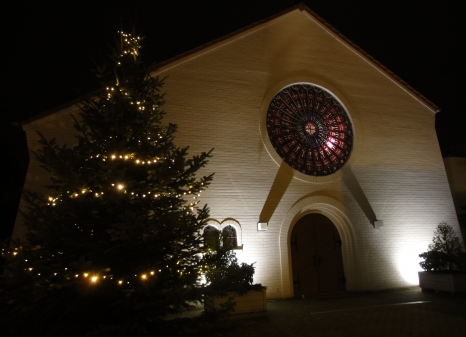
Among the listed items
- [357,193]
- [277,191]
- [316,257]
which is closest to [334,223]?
[357,193]

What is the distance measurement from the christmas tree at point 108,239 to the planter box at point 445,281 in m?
8.96

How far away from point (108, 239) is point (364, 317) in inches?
245

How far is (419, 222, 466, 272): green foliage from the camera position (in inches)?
426

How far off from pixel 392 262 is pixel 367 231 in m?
1.43

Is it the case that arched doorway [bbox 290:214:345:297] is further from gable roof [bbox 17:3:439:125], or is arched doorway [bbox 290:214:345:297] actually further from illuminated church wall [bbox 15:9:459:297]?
→ gable roof [bbox 17:3:439:125]

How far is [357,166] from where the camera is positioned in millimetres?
12312

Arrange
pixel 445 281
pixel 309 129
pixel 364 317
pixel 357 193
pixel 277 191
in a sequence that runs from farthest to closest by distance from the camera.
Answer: pixel 309 129, pixel 357 193, pixel 277 191, pixel 445 281, pixel 364 317

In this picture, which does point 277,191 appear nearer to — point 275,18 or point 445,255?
point 445,255

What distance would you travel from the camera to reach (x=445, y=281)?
10.4 metres

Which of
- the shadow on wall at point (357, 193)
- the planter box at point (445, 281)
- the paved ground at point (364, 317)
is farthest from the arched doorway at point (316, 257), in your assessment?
the planter box at point (445, 281)

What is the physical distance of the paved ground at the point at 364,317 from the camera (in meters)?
6.74

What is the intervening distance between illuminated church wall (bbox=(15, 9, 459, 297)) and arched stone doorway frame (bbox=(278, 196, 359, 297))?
0.03m

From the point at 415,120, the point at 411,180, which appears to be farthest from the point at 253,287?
the point at 415,120

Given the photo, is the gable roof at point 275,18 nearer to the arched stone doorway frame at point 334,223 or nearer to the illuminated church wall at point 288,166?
the illuminated church wall at point 288,166
